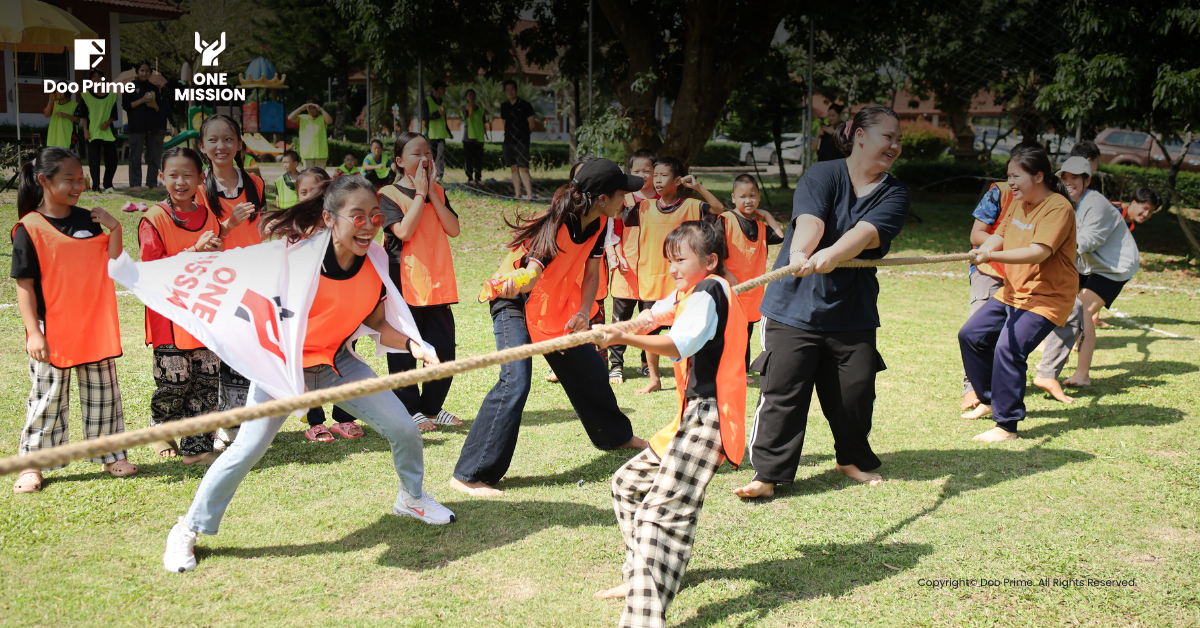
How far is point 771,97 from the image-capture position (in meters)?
19.7

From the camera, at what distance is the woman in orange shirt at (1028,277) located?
5.37 m

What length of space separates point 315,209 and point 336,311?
0.47 metres

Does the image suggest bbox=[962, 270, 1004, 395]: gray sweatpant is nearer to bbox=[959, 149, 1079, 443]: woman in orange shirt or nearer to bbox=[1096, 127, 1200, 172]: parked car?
bbox=[959, 149, 1079, 443]: woman in orange shirt

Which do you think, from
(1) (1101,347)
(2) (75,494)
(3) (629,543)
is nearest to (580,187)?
(3) (629,543)

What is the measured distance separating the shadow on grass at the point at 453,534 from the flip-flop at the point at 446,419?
4.31 ft

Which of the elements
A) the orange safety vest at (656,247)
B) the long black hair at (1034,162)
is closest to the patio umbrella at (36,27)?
the orange safety vest at (656,247)

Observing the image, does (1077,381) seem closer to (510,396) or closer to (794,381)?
(794,381)

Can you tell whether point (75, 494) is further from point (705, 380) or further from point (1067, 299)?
point (1067, 299)

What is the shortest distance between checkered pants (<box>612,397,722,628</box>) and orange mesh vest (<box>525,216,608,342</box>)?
4.31ft

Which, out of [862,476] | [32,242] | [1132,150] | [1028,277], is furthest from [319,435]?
[1132,150]

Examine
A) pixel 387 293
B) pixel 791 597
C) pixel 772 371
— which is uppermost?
pixel 387 293

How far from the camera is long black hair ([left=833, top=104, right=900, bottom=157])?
14.3ft

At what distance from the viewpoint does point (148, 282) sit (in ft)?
11.5

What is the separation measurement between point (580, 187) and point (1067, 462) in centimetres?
318
